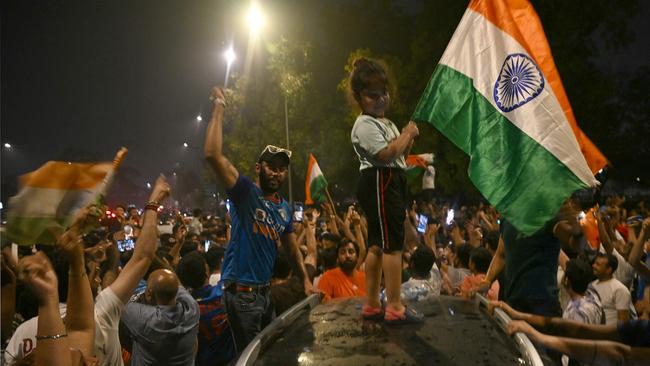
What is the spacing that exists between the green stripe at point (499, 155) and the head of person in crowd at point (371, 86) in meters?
0.31

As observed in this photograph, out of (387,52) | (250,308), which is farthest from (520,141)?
(387,52)

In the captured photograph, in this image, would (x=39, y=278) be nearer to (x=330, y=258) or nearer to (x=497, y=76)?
(x=497, y=76)

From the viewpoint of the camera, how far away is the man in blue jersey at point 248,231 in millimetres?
4207

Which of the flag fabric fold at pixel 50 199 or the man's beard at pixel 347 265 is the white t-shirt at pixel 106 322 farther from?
the man's beard at pixel 347 265

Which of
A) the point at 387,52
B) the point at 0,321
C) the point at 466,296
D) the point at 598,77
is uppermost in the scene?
the point at 387,52

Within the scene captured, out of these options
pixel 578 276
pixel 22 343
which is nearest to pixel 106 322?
pixel 22 343

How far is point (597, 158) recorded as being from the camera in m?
5.16

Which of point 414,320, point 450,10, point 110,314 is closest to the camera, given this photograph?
point 110,314

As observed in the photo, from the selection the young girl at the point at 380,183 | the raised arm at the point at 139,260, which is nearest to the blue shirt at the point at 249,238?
the young girl at the point at 380,183

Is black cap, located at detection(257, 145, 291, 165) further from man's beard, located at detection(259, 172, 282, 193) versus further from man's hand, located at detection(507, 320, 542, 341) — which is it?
man's hand, located at detection(507, 320, 542, 341)

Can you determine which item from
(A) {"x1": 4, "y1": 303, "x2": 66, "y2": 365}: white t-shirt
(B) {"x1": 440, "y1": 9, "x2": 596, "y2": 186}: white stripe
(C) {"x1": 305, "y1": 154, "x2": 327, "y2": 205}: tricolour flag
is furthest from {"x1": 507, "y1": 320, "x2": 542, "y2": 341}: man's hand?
(C) {"x1": 305, "y1": 154, "x2": 327, "y2": 205}: tricolour flag

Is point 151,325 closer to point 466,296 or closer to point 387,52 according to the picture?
point 466,296

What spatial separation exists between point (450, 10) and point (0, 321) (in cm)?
2555

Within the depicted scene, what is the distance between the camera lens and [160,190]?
3441 mm
